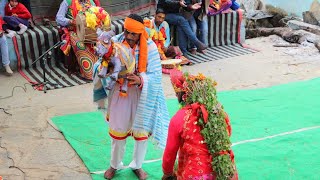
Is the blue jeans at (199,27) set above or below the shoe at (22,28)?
below

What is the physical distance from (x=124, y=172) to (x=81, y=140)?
3.02ft

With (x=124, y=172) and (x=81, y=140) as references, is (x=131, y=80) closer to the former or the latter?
(x=124, y=172)

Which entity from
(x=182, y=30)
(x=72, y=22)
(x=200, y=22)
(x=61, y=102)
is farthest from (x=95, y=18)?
(x=200, y=22)

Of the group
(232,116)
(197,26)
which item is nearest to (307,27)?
(197,26)

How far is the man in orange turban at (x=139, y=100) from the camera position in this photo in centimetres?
433

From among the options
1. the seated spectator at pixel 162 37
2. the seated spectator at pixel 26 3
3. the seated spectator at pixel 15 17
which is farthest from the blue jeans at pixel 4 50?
the seated spectator at pixel 162 37

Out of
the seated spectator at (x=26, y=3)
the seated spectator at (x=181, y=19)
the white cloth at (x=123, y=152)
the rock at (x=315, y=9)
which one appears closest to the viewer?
the white cloth at (x=123, y=152)

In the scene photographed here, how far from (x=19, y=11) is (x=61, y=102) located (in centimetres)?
212

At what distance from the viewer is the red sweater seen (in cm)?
802

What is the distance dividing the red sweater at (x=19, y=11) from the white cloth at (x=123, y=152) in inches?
163

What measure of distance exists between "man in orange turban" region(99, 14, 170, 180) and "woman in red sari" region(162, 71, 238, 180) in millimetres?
888

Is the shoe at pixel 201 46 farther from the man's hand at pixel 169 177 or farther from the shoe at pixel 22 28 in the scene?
the man's hand at pixel 169 177

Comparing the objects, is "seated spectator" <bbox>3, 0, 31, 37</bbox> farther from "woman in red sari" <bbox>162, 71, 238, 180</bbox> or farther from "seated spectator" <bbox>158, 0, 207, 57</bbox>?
"woman in red sari" <bbox>162, 71, 238, 180</bbox>

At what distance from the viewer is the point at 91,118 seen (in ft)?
20.5
